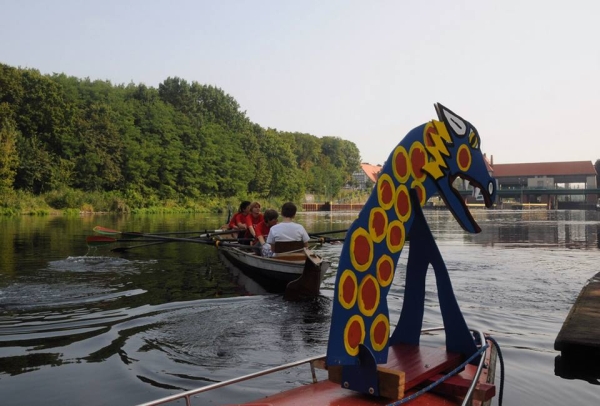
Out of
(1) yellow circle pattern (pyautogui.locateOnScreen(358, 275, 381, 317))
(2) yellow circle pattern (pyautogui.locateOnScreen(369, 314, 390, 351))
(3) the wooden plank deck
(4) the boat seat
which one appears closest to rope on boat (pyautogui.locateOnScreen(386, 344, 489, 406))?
(2) yellow circle pattern (pyautogui.locateOnScreen(369, 314, 390, 351))

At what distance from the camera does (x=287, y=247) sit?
10898 mm

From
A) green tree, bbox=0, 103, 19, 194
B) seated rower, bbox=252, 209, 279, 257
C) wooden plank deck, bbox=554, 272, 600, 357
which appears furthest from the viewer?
green tree, bbox=0, 103, 19, 194

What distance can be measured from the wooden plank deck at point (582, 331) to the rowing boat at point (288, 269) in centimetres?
413

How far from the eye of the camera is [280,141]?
96.4m

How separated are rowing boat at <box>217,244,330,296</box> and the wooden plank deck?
4130 millimetres

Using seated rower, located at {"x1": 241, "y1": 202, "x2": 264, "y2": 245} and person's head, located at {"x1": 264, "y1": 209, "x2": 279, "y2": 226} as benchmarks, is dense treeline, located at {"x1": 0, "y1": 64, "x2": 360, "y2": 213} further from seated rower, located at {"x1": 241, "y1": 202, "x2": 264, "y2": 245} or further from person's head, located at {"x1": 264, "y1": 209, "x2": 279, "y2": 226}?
→ person's head, located at {"x1": 264, "y1": 209, "x2": 279, "y2": 226}

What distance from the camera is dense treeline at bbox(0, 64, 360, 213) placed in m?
54.1

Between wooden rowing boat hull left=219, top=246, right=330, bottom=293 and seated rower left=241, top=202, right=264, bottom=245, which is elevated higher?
seated rower left=241, top=202, right=264, bottom=245

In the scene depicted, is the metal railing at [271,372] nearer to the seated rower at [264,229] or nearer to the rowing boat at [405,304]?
the rowing boat at [405,304]

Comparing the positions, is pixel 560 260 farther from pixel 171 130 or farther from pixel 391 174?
pixel 171 130

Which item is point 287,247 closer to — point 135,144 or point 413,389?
point 413,389

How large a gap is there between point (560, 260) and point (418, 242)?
1458 centimetres

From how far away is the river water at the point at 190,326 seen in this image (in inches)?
219

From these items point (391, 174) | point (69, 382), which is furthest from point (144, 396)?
point (391, 174)
